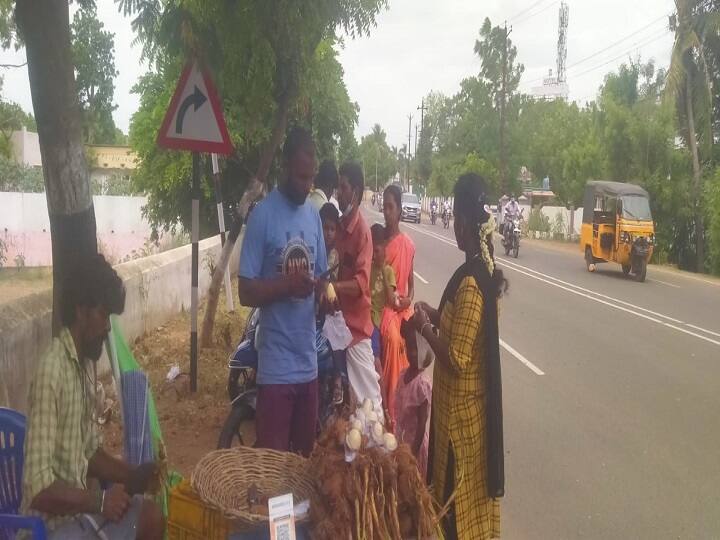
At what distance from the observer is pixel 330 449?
8.32 ft

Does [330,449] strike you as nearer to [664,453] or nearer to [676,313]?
[664,453]

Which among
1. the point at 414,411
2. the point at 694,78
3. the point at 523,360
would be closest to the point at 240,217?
the point at 414,411

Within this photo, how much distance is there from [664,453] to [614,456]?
17.7 inches

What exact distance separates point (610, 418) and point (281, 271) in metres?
4.38

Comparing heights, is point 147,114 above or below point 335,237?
above

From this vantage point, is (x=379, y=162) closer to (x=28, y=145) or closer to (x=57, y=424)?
(x=28, y=145)

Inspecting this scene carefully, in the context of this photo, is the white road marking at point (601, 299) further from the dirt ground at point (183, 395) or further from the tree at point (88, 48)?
the tree at point (88, 48)

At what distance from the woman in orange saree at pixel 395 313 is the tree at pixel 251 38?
1.62m

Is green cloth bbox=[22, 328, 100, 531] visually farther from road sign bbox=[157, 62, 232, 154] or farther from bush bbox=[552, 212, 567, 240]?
bush bbox=[552, 212, 567, 240]

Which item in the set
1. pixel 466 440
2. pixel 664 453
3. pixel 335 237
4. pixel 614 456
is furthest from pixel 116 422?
pixel 664 453

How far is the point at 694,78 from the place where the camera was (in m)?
23.4

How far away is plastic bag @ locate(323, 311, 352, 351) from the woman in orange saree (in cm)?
72

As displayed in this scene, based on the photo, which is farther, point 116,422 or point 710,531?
point 116,422

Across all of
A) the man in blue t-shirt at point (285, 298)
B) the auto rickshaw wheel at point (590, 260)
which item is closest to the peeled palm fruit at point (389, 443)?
the man in blue t-shirt at point (285, 298)
